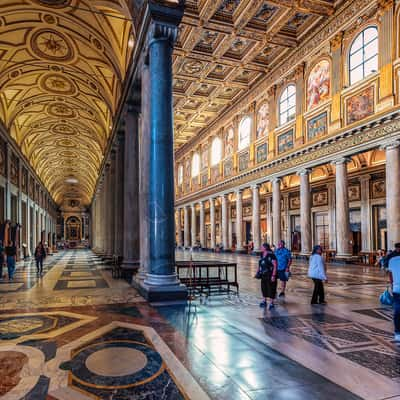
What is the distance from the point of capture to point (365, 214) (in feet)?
68.6

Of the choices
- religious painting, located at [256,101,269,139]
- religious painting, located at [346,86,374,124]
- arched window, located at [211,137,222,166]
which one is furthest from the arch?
religious painting, located at [346,86,374,124]

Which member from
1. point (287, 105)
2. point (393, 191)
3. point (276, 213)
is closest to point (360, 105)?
point (393, 191)

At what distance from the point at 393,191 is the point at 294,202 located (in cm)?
1315

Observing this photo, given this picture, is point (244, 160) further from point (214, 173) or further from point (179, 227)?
point (179, 227)

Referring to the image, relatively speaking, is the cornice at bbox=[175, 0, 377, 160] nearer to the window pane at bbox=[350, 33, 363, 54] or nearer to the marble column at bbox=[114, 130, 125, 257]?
the window pane at bbox=[350, 33, 363, 54]

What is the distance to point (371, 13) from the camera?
1545cm

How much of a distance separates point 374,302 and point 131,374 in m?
6.11

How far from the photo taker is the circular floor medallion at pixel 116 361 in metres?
3.53

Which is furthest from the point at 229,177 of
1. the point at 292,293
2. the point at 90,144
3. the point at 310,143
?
the point at 292,293

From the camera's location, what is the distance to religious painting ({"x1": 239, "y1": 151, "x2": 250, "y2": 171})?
26.2 m

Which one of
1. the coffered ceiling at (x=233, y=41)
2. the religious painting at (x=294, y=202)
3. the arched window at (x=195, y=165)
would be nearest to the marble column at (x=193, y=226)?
the arched window at (x=195, y=165)

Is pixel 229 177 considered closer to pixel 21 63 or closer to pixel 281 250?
pixel 21 63

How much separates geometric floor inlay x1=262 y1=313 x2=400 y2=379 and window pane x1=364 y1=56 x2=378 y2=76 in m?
13.7

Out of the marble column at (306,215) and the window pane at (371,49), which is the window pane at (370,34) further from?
the marble column at (306,215)
